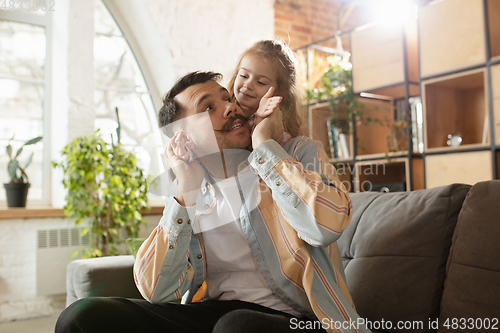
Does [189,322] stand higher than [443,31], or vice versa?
[443,31]

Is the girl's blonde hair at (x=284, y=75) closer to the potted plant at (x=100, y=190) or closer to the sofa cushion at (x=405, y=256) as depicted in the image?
the sofa cushion at (x=405, y=256)

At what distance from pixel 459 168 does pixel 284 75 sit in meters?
1.70

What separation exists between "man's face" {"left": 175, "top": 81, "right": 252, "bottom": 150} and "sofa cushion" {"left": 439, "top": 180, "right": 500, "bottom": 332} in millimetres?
702

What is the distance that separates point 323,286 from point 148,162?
310 centimetres

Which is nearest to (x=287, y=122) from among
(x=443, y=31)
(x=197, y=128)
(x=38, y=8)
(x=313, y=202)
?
(x=197, y=128)

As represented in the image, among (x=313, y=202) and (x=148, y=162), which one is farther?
(x=148, y=162)

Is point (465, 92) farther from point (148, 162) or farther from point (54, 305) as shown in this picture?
point (54, 305)

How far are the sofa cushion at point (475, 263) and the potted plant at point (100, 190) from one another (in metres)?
2.40

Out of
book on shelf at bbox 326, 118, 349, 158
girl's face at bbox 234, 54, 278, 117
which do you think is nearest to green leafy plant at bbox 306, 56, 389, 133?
book on shelf at bbox 326, 118, 349, 158

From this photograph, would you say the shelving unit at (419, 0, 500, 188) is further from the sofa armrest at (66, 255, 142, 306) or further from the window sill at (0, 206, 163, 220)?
the window sill at (0, 206, 163, 220)

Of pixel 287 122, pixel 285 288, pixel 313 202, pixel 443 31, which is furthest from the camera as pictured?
pixel 443 31

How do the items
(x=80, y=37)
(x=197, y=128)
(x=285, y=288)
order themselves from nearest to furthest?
(x=285, y=288), (x=197, y=128), (x=80, y=37)

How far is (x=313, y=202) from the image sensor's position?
1.11 meters

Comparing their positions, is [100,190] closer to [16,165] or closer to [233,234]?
[16,165]
